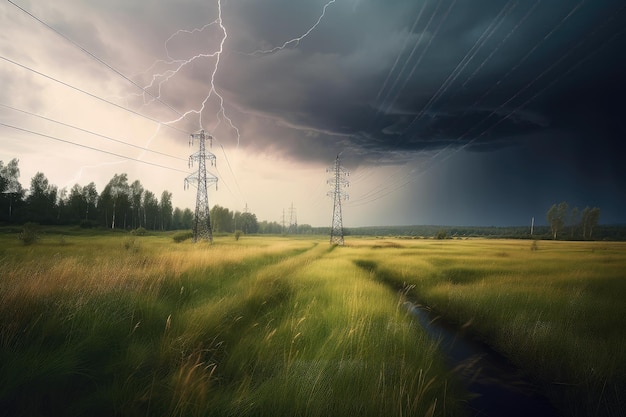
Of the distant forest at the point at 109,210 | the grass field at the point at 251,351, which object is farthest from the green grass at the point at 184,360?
the distant forest at the point at 109,210

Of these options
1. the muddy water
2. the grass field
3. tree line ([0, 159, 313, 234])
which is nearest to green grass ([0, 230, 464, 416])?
the grass field

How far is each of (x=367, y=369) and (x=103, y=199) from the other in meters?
85.0

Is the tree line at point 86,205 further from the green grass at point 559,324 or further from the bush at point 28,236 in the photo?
the green grass at point 559,324

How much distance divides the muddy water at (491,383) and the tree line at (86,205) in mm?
51032

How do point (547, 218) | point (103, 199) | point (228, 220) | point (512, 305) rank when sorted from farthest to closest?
1. point (228, 220)
2. point (103, 199)
3. point (547, 218)
4. point (512, 305)

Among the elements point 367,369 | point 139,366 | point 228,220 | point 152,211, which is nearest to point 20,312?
point 139,366

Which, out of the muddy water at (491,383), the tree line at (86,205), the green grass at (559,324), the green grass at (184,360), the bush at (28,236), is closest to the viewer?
the green grass at (184,360)

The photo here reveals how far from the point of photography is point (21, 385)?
3.00 metres

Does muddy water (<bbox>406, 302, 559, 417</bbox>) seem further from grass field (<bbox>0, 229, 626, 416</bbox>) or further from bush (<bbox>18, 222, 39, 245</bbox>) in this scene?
bush (<bbox>18, 222, 39, 245</bbox>)

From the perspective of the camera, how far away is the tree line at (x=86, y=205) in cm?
3975

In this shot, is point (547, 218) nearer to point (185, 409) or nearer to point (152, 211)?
point (185, 409)

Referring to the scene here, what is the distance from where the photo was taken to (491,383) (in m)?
5.14

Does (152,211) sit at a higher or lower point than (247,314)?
higher

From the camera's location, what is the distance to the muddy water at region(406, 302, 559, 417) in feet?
14.3
